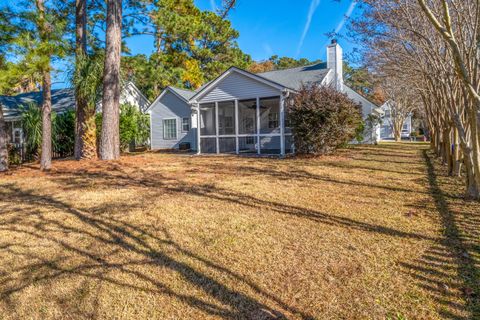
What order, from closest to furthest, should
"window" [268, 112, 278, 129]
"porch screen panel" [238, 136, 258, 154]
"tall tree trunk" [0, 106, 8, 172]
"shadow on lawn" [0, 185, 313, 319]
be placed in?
"shadow on lawn" [0, 185, 313, 319]
"tall tree trunk" [0, 106, 8, 172]
"porch screen panel" [238, 136, 258, 154]
"window" [268, 112, 278, 129]

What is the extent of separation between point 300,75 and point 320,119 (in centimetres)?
779

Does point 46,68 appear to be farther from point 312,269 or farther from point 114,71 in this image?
point 312,269

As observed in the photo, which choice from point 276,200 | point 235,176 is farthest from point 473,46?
point 235,176

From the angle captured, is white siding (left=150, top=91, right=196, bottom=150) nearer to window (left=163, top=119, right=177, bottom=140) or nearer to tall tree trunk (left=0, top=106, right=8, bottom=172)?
window (left=163, top=119, right=177, bottom=140)

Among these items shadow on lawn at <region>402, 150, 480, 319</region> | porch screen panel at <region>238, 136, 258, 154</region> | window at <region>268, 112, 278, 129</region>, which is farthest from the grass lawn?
window at <region>268, 112, 278, 129</region>

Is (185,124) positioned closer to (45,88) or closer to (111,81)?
(111,81)

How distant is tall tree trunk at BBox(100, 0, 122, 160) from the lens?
12234 millimetres

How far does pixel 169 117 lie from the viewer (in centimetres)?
2147

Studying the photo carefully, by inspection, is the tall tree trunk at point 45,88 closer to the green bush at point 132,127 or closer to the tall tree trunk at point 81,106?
the tall tree trunk at point 81,106

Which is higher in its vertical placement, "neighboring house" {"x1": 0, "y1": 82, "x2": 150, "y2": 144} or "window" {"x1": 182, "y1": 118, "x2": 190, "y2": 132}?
"neighboring house" {"x1": 0, "y1": 82, "x2": 150, "y2": 144}

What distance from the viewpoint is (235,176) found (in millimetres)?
8852

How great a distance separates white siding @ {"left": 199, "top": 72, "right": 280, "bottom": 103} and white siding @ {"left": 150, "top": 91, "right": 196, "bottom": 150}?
4.49m

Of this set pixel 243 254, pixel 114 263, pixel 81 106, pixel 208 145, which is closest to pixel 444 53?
pixel 243 254

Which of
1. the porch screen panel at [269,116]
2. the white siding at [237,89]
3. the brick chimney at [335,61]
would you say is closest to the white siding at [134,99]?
the white siding at [237,89]
